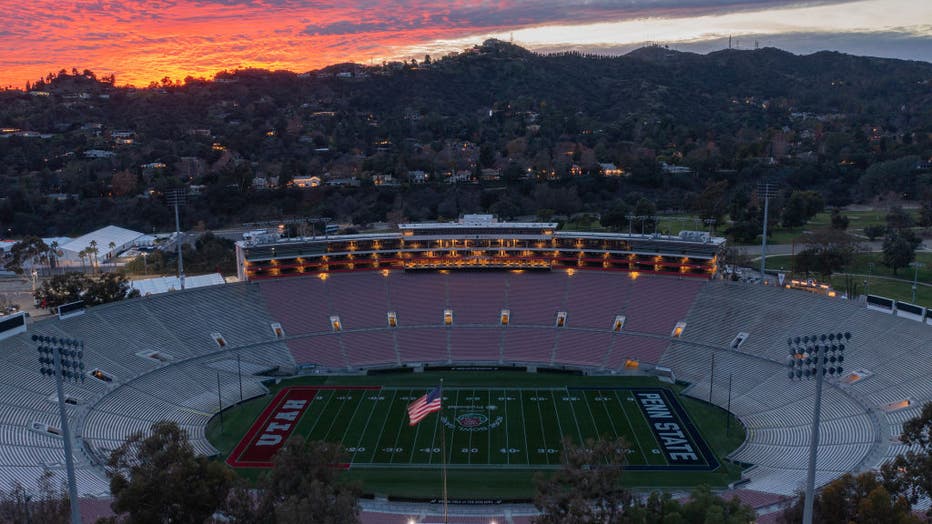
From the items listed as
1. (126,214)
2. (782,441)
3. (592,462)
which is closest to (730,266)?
(782,441)

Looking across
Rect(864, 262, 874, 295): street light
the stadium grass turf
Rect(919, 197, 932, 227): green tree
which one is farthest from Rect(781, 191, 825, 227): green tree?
the stadium grass turf

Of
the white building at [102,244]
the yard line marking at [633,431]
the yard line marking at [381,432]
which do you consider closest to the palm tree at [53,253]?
the white building at [102,244]

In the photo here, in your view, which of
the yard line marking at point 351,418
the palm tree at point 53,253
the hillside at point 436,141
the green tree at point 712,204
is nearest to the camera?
the yard line marking at point 351,418

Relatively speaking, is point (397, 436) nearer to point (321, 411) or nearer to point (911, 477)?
point (321, 411)

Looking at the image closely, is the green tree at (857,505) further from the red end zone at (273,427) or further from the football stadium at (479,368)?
the red end zone at (273,427)

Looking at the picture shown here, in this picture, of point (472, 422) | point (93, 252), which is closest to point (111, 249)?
point (93, 252)
